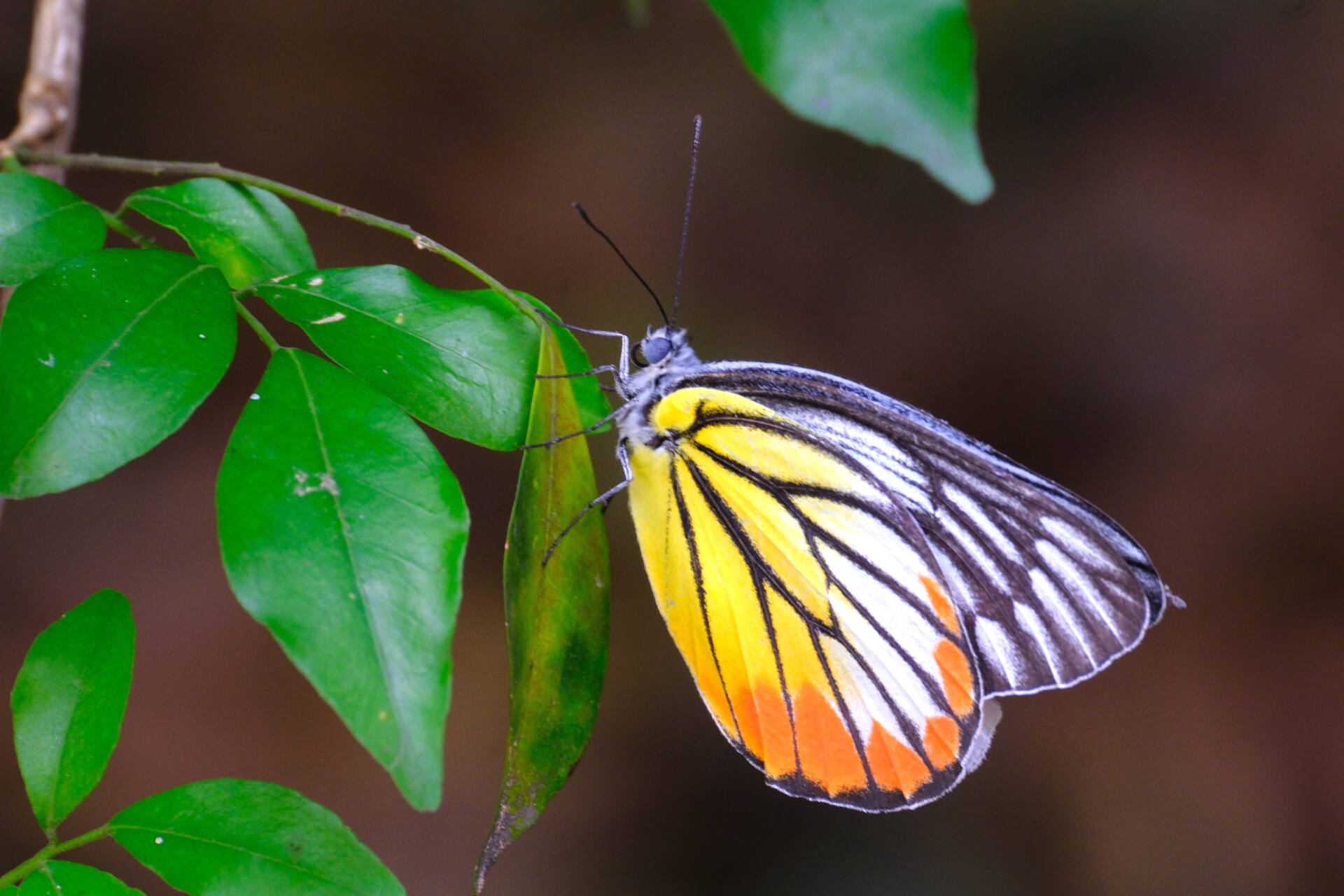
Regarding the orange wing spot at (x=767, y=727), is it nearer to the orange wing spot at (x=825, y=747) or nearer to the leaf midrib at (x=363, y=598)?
the orange wing spot at (x=825, y=747)

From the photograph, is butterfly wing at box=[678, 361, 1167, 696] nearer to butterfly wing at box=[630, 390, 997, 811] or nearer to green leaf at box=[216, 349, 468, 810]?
butterfly wing at box=[630, 390, 997, 811]

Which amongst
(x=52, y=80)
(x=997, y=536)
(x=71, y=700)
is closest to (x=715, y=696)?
(x=997, y=536)

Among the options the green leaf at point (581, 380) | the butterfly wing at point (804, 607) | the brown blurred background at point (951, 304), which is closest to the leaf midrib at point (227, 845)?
the green leaf at point (581, 380)

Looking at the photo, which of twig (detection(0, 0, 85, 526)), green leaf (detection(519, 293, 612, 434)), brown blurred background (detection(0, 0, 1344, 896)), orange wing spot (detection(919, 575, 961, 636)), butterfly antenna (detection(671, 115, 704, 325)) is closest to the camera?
green leaf (detection(519, 293, 612, 434))

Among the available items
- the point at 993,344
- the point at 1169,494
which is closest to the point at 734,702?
the point at 993,344

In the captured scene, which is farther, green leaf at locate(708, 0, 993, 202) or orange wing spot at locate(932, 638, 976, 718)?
orange wing spot at locate(932, 638, 976, 718)

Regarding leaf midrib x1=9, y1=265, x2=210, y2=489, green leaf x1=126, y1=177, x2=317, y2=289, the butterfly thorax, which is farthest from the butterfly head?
leaf midrib x1=9, y1=265, x2=210, y2=489

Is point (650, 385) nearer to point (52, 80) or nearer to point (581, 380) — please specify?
point (581, 380)

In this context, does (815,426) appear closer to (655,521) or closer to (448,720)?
(655,521)
